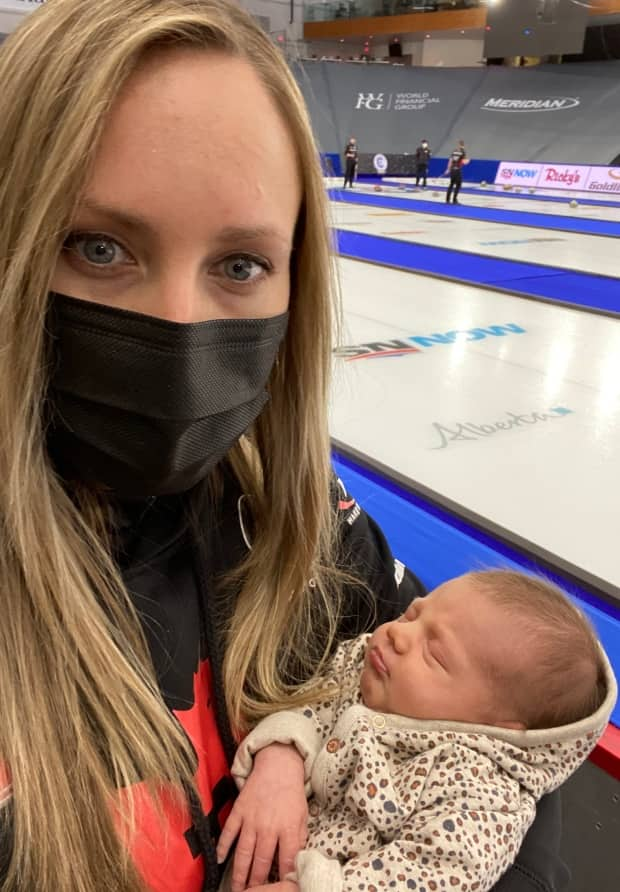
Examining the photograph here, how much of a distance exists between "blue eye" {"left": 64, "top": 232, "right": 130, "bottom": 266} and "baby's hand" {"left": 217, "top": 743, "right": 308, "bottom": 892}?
71cm

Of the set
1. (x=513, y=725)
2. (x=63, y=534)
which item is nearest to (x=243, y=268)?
(x=63, y=534)

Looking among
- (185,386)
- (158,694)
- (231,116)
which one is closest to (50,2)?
(231,116)

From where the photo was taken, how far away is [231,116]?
808 mm

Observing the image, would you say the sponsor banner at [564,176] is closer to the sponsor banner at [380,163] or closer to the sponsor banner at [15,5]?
the sponsor banner at [380,163]

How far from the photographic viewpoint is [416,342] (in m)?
4.46

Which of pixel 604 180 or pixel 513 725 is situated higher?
pixel 604 180

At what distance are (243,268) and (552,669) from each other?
751 mm

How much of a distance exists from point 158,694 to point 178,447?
0.31 metres

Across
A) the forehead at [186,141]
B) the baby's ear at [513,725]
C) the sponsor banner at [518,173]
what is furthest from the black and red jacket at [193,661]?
the sponsor banner at [518,173]

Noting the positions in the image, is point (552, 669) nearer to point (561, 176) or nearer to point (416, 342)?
point (416, 342)

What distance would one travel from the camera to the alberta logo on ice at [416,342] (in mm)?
4203

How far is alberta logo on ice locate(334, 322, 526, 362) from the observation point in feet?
13.8

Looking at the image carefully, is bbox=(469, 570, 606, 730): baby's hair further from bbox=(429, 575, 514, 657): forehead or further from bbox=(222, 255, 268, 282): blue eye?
bbox=(222, 255, 268, 282): blue eye

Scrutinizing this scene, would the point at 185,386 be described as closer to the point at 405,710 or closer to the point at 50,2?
the point at 50,2
